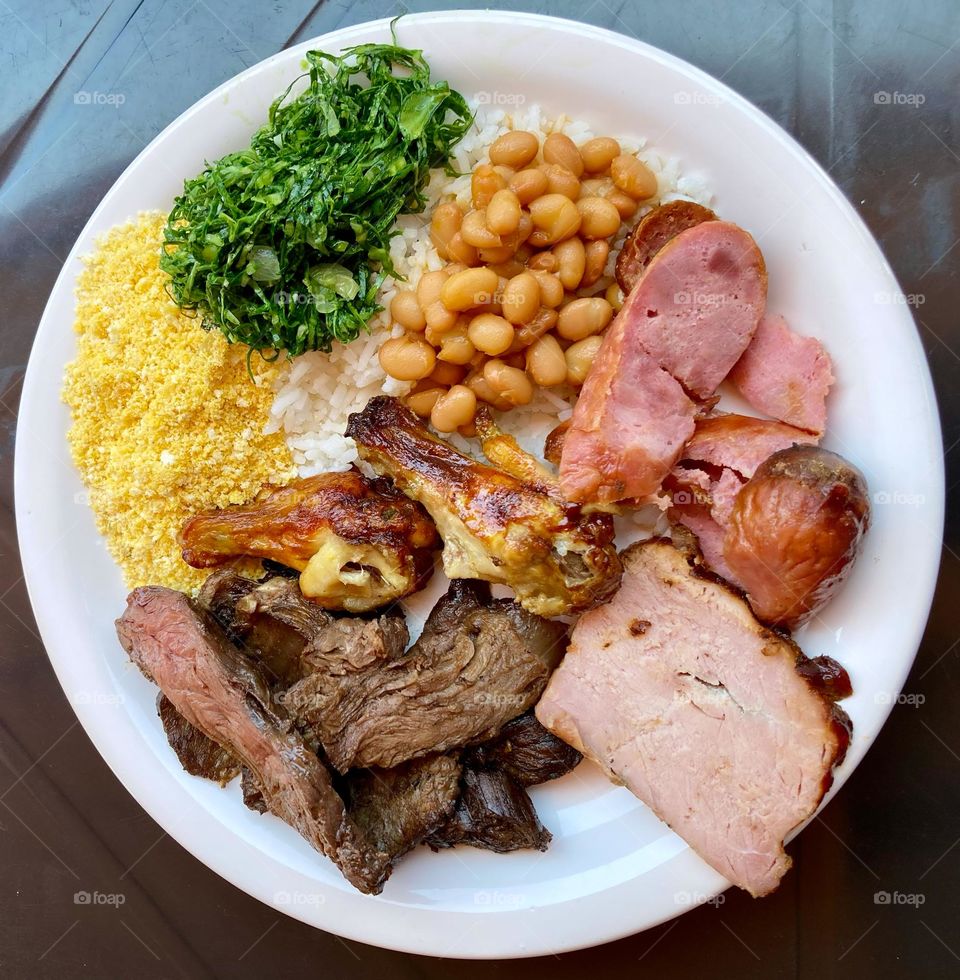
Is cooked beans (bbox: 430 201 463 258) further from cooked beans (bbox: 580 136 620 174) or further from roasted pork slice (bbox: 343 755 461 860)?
roasted pork slice (bbox: 343 755 461 860)

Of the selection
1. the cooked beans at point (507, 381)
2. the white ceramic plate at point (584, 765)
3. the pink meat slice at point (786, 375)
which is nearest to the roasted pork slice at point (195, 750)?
the white ceramic plate at point (584, 765)

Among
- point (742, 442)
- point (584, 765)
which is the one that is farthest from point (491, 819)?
point (742, 442)

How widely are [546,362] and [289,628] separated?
112cm

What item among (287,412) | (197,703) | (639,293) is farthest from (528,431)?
(197,703)

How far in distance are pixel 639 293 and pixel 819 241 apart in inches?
21.4

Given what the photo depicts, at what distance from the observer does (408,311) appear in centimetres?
225

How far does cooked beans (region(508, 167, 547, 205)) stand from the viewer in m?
2.15

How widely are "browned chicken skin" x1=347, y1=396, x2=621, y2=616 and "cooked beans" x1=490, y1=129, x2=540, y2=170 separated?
77cm

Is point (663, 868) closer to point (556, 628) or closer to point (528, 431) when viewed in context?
point (556, 628)

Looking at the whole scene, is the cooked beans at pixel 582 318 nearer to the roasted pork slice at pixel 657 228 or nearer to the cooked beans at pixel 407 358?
the roasted pork slice at pixel 657 228

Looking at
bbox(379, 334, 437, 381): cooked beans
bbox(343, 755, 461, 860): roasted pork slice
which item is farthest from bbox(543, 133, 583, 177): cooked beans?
bbox(343, 755, 461, 860): roasted pork slice

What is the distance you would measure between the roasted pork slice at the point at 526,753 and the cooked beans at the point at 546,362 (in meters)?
1.02

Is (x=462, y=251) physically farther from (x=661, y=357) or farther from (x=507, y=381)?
(x=661, y=357)

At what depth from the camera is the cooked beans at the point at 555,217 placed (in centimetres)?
214
